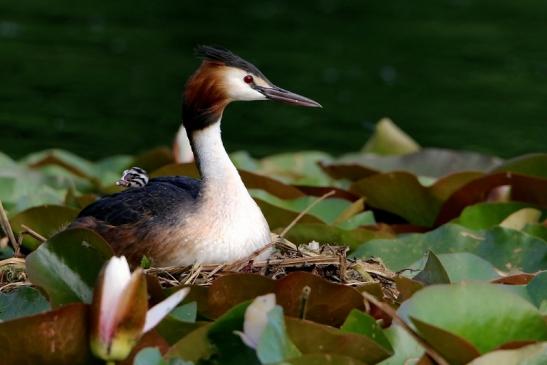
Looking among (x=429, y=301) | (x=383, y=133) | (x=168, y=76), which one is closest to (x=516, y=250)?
(x=429, y=301)

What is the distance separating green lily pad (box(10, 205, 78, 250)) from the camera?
20.2 ft

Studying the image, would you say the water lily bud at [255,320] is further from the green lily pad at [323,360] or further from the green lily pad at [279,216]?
the green lily pad at [279,216]

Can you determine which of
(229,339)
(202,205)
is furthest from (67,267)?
(202,205)

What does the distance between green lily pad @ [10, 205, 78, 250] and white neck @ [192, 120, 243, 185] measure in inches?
41.1

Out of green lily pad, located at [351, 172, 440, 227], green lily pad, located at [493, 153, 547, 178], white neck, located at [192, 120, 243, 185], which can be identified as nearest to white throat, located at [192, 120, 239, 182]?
white neck, located at [192, 120, 243, 185]

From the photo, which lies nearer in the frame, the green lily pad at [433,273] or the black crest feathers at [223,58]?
the green lily pad at [433,273]

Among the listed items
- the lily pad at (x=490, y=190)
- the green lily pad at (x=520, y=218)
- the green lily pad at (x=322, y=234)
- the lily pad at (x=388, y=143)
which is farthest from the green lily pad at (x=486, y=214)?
the lily pad at (x=388, y=143)

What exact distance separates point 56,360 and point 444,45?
11490mm

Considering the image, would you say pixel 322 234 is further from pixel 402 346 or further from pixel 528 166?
pixel 402 346

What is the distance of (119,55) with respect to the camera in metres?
13.8

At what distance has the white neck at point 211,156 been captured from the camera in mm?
5320

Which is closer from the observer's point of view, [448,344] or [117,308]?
[117,308]

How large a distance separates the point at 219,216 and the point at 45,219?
1398 millimetres

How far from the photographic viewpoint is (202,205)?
516cm
